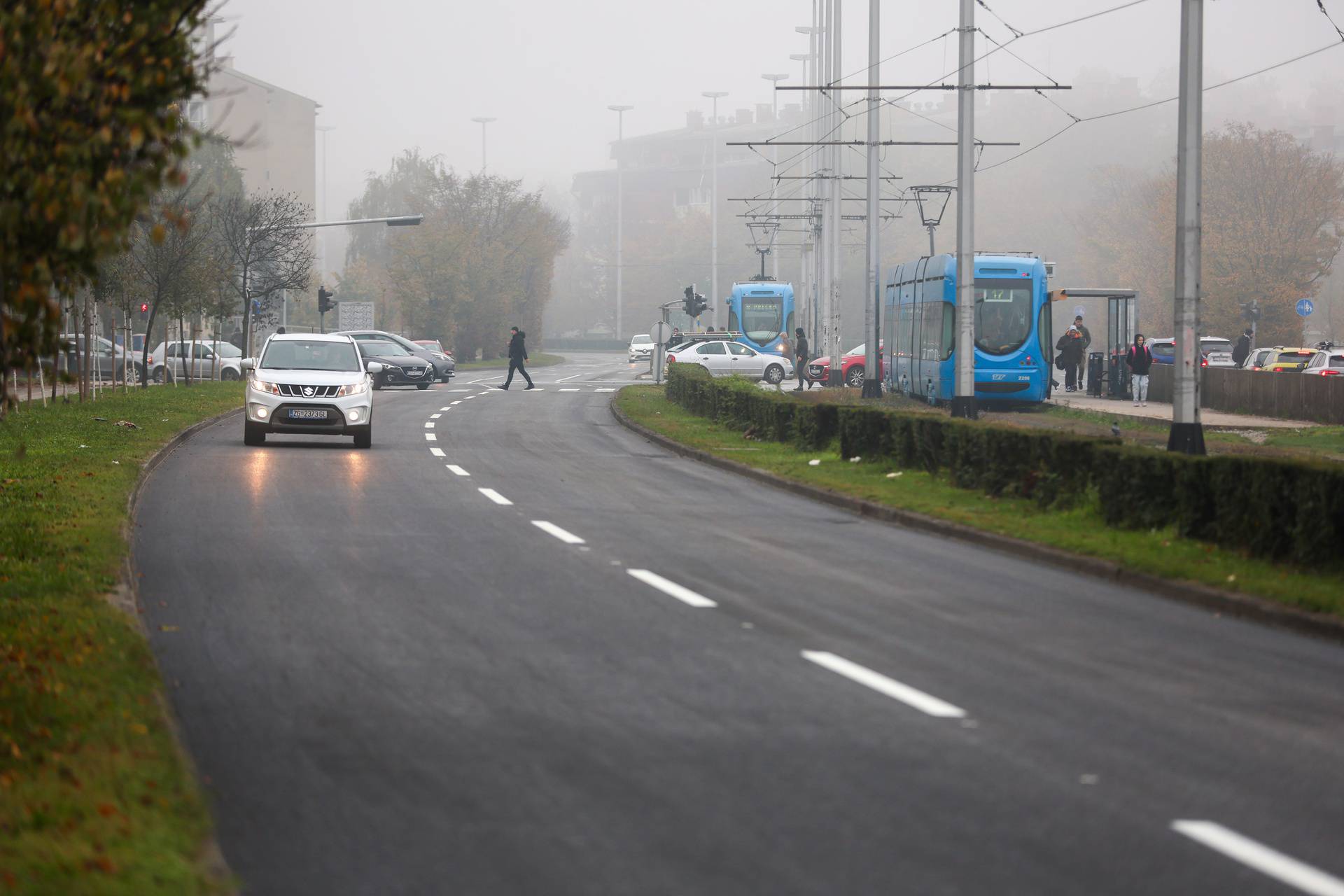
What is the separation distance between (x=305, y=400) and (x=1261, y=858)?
69.4 ft

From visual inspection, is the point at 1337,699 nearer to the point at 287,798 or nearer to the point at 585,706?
the point at 585,706

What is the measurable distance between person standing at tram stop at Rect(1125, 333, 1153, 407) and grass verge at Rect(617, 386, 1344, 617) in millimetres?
18381

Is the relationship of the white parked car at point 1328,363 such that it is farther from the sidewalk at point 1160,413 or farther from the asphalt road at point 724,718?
the asphalt road at point 724,718

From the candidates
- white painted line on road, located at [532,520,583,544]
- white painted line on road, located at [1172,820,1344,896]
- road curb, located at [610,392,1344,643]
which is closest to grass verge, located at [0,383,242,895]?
white painted line on road, located at [1172,820,1344,896]

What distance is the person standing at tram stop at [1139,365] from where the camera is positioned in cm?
4166

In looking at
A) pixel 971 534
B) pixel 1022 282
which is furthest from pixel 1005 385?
pixel 971 534

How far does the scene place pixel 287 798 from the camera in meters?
6.00

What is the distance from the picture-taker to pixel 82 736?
20.9ft

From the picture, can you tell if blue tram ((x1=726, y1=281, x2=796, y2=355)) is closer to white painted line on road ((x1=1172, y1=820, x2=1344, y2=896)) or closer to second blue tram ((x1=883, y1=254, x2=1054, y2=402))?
second blue tram ((x1=883, y1=254, x2=1054, y2=402))

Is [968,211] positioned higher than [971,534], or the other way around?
[968,211]

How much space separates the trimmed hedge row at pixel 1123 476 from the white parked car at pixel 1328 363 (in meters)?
25.1

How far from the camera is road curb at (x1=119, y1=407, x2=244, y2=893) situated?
5.02 metres

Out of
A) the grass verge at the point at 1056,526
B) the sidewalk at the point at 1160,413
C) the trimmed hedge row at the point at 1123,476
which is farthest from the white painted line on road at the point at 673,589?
the sidewalk at the point at 1160,413

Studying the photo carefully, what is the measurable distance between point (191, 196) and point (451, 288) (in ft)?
68.8
